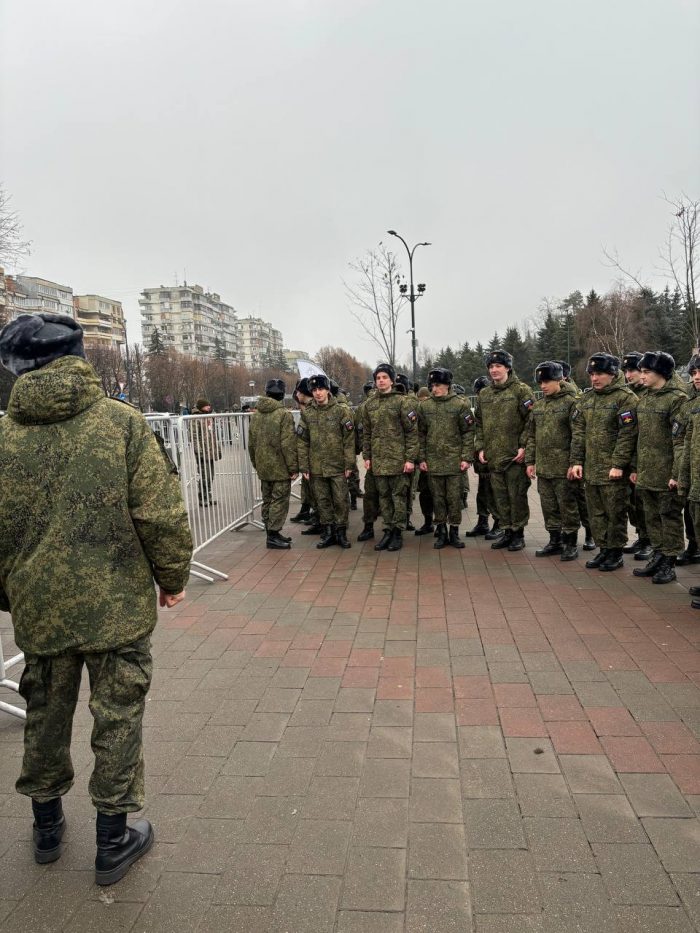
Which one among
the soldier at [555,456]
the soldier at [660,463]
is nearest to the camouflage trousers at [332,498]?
the soldier at [555,456]

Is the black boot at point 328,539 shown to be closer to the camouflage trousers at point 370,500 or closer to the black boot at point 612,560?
the camouflage trousers at point 370,500

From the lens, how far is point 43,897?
7.03 ft

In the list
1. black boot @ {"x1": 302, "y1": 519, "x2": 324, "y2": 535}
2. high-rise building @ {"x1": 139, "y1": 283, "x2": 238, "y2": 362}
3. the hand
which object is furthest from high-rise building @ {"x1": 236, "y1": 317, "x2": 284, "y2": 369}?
the hand

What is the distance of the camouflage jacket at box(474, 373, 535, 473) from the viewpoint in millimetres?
6941

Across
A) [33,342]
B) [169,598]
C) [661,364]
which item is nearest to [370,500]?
[661,364]

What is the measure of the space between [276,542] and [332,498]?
0.90 m

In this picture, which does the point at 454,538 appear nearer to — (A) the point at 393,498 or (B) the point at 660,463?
(A) the point at 393,498

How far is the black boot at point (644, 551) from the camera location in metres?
6.43

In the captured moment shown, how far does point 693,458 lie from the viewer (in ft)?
16.3

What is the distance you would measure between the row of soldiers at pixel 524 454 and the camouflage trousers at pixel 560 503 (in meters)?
0.01

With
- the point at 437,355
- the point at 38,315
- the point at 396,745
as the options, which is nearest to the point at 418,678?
the point at 396,745

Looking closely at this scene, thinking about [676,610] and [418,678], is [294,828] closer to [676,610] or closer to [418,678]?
[418,678]

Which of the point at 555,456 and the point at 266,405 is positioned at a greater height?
the point at 266,405

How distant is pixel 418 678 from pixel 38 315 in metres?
Result: 2.92
